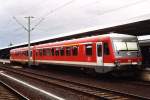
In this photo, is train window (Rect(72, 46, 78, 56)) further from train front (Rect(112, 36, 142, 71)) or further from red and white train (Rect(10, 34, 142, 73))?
train front (Rect(112, 36, 142, 71))

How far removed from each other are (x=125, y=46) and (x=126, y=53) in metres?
0.50

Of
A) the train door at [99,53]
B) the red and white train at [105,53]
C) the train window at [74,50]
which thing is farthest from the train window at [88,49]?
the train window at [74,50]

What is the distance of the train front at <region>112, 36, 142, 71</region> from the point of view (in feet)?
62.3

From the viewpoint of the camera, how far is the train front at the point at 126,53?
748 inches

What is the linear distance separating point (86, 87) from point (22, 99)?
4.98 metres

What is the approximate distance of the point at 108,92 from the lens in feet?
49.5

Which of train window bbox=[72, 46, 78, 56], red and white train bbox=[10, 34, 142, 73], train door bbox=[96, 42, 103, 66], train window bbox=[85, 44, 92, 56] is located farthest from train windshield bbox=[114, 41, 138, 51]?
train window bbox=[72, 46, 78, 56]

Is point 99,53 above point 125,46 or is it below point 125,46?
below

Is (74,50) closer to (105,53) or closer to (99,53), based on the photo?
(99,53)

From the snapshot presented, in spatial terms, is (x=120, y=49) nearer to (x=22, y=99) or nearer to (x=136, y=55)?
(x=136, y=55)

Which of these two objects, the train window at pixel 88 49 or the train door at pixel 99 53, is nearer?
the train door at pixel 99 53

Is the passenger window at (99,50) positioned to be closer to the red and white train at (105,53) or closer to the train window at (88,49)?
the red and white train at (105,53)

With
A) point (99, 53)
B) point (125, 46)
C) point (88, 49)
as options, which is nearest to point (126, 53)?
point (125, 46)

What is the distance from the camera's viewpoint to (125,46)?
19734 millimetres
